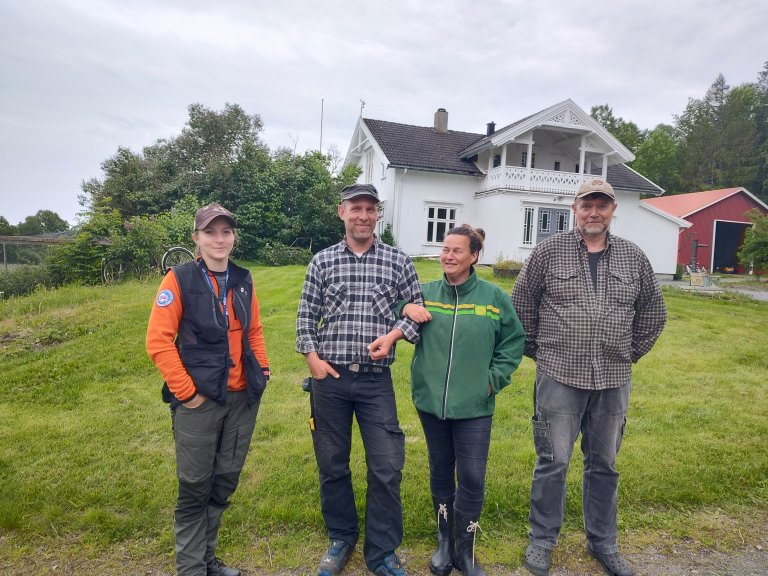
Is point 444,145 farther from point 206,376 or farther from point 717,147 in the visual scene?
point 717,147

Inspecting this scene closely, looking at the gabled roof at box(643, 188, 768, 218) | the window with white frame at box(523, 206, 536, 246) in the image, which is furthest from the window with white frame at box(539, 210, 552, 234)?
the gabled roof at box(643, 188, 768, 218)

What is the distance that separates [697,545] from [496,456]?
147cm

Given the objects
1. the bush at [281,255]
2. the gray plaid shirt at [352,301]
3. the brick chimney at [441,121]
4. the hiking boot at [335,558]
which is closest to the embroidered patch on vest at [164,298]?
the gray plaid shirt at [352,301]

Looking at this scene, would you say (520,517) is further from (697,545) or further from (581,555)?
(697,545)

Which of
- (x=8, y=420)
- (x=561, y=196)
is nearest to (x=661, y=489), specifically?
(x=8, y=420)

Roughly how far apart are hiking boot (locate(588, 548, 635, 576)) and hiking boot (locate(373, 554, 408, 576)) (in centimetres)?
117

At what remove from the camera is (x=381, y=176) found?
71.9 feet

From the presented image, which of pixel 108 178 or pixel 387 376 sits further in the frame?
pixel 108 178

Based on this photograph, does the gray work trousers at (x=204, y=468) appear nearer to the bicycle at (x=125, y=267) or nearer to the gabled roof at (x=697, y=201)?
the bicycle at (x=125, y=267)

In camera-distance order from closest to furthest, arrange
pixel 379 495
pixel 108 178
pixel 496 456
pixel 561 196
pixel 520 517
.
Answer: pixel 379 495, pixel 520 517, pixel 496 456, pixel 561 196, pixel 108 178

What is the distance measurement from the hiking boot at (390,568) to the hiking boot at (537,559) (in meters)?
0.73

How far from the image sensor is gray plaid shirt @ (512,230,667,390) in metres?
2.92

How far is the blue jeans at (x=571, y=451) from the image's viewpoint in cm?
296

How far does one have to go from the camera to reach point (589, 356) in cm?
291
